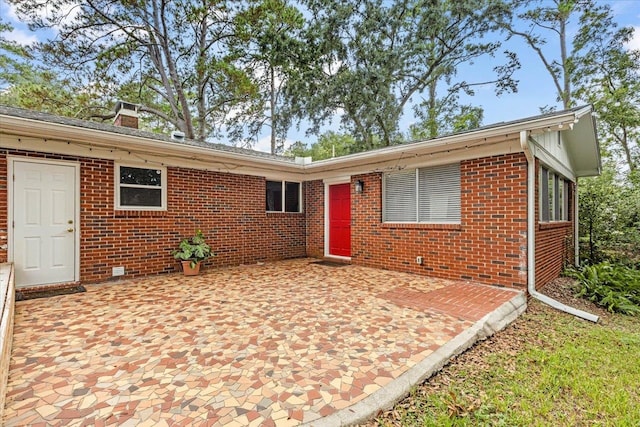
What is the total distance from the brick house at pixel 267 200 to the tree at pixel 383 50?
6.93 meters

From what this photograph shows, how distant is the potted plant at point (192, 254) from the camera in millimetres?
6055

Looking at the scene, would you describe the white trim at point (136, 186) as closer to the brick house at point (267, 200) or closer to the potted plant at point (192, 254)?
the brick house at point (267, 200)

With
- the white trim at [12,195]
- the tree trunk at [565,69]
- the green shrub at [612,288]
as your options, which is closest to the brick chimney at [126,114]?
the white trim at [12,195]

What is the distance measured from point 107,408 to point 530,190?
5.73 meters

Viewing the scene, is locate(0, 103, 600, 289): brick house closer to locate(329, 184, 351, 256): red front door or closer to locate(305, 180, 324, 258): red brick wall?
locate(329, 184, 351, 256): red front door

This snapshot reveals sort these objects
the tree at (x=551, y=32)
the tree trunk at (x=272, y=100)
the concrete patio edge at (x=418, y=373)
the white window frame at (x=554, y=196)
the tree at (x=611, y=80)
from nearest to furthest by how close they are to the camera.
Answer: the concrete patio edge at (x=418, y=373) < the white window frame at (x=554, y=196) < the tree at (x=611, y=80) < the tree at (x=551, y=32) < the tree trunk at (x=272, y=100)

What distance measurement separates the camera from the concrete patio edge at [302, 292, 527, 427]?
6.18 feet

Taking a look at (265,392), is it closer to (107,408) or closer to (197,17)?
(107,408)

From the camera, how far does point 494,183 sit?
511cm

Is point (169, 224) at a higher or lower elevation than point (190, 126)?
lower

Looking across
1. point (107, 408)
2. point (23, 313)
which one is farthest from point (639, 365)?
point (23, 313)

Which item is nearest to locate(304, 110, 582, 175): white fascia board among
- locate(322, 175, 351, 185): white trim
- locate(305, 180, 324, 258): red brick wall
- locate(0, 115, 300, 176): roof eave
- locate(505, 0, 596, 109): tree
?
locate(322, 175, 351, 185): white trim

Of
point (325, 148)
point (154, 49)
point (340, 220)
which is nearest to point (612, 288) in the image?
point (340, 220)

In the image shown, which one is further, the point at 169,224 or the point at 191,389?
the point at 169,224
